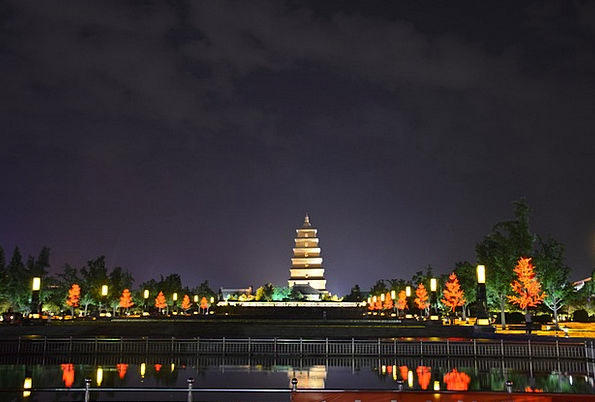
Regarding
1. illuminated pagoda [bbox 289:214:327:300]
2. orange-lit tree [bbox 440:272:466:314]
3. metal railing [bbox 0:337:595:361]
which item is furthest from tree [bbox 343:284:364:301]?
metal railing [bbox 0:337:595:361]

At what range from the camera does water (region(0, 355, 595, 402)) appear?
1532 centimetres

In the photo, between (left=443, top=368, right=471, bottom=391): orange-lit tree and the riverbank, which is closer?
(left=443, top=368, right=471, bottom=391): orange-lit tree

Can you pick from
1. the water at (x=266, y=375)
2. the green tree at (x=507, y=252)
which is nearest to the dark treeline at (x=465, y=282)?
the green tree at (x=507, y=252)

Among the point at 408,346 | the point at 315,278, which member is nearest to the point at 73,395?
the point at 408,346

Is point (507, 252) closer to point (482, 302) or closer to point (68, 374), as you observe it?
point (482, 302)

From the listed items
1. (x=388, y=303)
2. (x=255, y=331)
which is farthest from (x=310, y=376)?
(x=388, y=303)

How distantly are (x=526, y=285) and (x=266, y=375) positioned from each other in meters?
23.4

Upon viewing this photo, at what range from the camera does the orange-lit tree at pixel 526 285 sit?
120ft

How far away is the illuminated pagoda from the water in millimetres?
87822

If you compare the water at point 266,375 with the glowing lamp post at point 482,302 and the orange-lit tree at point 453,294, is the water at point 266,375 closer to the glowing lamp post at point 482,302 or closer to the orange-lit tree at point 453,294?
the glowing lamp post at point 482,302

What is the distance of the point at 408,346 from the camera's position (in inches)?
1010

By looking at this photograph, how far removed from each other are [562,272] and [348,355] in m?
20.7

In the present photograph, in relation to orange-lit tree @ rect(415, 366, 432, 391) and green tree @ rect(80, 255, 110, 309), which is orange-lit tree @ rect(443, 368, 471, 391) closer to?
orange-lit tree @ rect(415, 366, 432, 391)

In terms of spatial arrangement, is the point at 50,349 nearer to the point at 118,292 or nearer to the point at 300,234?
the point at 118,292
